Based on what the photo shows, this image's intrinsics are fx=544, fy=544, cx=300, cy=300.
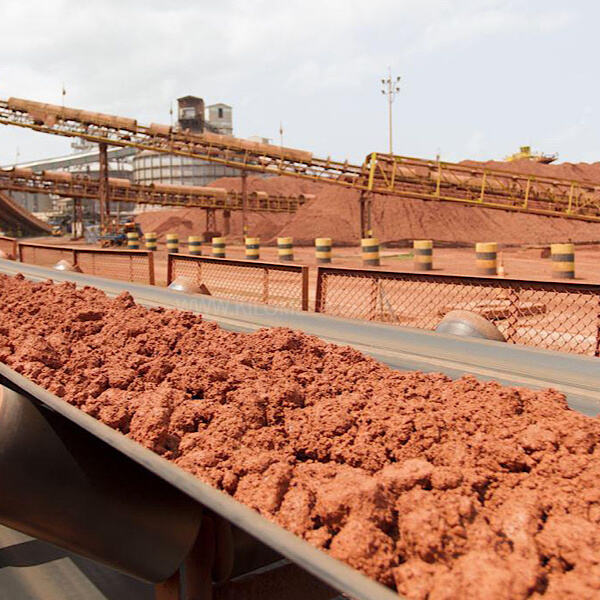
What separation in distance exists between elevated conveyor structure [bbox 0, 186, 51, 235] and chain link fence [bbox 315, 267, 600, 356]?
4248 centimetres

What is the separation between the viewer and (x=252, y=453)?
87.4 inches

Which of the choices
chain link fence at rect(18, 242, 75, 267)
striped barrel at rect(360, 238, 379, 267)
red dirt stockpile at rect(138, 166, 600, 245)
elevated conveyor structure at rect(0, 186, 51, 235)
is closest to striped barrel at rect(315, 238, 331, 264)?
striped barrel at rect(360, 238, 379, 267)

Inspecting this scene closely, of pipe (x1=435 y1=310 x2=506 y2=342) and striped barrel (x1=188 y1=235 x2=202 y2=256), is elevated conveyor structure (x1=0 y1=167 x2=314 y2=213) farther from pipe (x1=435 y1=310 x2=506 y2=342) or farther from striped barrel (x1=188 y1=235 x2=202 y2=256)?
pipe (x1=435 y1=310 x2=506 y2=342)

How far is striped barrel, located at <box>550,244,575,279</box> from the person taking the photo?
1305 cm

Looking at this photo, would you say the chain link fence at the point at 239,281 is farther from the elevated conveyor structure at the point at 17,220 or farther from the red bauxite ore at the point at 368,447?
the elevated conveyor structure at the point at 17,220

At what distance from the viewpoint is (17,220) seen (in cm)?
4916

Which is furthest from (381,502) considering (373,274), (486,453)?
(373,274)

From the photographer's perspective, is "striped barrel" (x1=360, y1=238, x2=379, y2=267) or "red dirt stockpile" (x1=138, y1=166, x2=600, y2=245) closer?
"striped barrel" (x1=360, y1=238, x2=379, y2=267)

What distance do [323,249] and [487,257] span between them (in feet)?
18.2

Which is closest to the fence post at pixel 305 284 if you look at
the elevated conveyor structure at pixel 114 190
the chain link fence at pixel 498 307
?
the chain link fence at pixel 498 307

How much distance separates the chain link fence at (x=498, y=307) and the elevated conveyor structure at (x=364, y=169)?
405 inches

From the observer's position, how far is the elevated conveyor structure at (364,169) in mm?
22375

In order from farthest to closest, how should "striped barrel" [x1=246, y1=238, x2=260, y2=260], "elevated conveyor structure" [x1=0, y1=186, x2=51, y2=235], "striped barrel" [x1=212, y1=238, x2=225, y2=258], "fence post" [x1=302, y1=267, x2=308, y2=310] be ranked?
"elevated conveyor structure" [x1=0, y1=186, x2=51, y2=235] < "striped barrel" [x1=246, y1=238, x2=260, y2=260] < "striped barrel" [x1=212, y1=238, x2=225, y2=258] < "fence post" [x1=302, y1=267, x2=308, y2=310]

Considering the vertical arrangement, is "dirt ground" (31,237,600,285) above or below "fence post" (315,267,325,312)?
below
